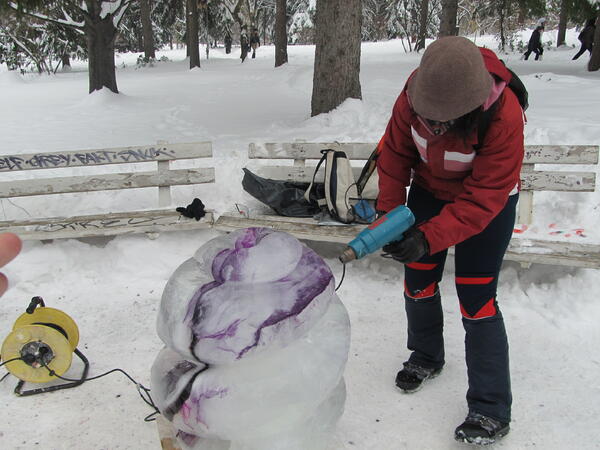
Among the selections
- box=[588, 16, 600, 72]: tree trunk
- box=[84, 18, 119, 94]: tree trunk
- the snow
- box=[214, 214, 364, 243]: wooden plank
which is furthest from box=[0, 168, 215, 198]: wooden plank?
box=[588, 16, 600, 72]: tree trunk

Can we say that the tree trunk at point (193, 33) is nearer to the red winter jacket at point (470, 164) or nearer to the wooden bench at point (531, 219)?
the wooden bench at point (531, 219)

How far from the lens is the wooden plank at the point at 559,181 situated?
4.26 metres

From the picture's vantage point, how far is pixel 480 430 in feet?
8.16

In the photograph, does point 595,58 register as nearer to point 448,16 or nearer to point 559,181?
point 448,16

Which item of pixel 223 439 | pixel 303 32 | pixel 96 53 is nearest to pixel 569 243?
pixel 223 439

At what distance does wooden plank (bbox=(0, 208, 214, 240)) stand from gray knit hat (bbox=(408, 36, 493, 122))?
9.25ft

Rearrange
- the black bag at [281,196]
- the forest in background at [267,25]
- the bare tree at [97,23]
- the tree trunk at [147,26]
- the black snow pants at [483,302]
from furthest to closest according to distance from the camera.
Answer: the tree trunk at [147,26], the bare tree at [97,23], the forest in background at [267,25], the black bag at [281,196], the black snow pants at [483,302]

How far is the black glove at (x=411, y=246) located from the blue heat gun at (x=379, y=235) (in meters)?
0.03

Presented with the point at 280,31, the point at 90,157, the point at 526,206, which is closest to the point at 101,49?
the point at 90,157

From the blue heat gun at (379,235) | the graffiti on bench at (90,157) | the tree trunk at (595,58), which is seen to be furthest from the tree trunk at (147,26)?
the blue heat gun at (379,235)

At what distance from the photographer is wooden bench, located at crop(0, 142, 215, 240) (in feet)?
14.6

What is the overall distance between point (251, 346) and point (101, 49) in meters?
10.8

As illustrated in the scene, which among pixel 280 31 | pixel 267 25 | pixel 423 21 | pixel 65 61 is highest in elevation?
pixel 267 25

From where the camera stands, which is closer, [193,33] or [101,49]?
[101,49]
